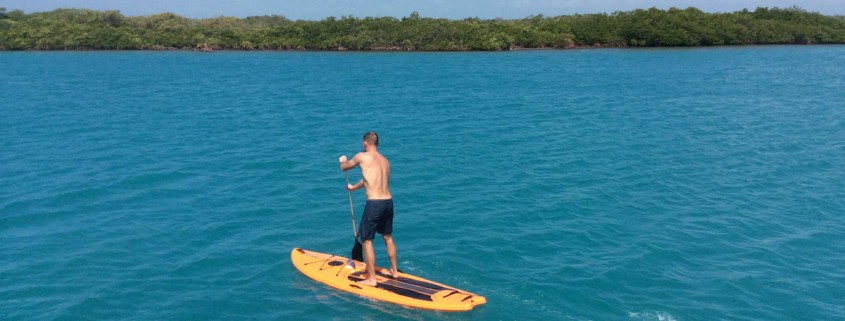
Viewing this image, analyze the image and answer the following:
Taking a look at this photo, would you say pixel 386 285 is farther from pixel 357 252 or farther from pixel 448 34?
pixel 448 34

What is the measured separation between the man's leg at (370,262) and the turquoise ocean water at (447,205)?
58 cm

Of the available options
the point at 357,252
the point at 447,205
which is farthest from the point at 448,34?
the point at 357,252

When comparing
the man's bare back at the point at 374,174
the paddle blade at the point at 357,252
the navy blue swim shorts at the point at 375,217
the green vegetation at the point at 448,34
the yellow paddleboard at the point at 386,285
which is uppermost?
the green vegetation at the point at 448,34

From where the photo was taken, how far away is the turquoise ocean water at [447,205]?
540 inches

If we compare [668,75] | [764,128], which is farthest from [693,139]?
[668,75]

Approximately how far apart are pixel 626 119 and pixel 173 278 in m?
27.8

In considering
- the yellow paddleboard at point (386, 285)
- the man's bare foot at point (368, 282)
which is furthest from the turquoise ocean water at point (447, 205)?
the man's bare foot at point (368, 282)

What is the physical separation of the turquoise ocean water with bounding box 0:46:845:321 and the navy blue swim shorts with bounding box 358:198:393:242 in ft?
4.65

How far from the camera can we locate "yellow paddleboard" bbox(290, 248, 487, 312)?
1290 centimetres

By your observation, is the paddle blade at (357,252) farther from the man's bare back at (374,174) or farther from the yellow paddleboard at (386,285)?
the man's bare back at (374,174)

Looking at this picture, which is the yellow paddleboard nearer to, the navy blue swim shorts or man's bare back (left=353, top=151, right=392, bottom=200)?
the navy blue swim shorts

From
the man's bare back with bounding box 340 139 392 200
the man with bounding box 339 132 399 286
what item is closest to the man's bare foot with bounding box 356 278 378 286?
the man with bounding box 339 132 399 286

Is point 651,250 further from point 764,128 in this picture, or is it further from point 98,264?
point 764,128

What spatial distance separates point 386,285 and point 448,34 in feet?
318
